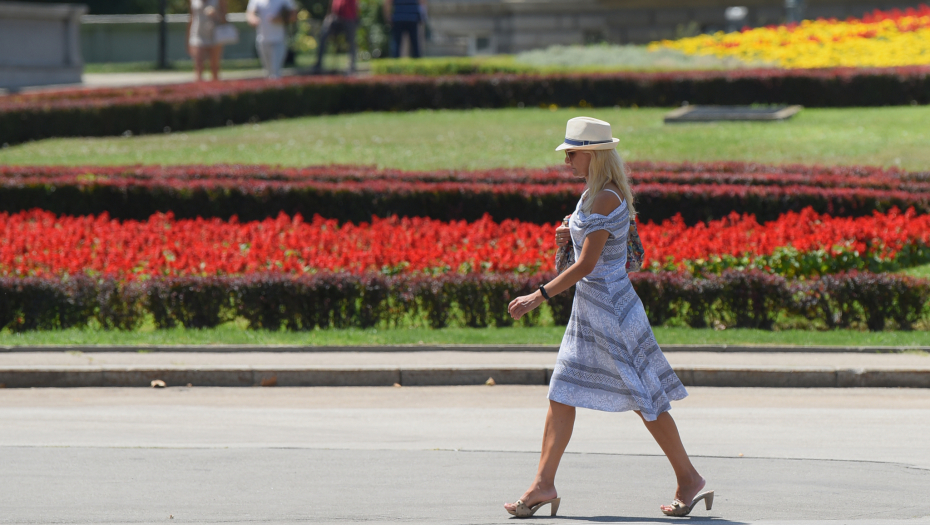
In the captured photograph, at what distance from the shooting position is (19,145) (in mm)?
19438

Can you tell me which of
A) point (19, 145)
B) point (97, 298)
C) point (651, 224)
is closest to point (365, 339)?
point (97, 298)

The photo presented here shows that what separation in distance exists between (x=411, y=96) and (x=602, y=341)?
68.7ft

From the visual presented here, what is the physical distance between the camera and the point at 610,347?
5.34m

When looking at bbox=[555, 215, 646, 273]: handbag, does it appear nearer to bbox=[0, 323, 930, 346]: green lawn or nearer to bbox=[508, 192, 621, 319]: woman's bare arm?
bbox=[508, 192, 621, 319]: woman's bare arm

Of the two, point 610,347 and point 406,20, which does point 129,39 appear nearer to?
point 406,20

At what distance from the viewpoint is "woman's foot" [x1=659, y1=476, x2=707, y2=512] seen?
5375mm

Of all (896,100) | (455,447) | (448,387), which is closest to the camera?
(455,447)

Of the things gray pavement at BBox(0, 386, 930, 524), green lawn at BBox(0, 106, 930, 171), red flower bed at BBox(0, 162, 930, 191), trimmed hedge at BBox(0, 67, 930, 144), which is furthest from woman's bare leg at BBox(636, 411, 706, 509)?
trimmed hedge at BBox(0, 67, 930, 144)

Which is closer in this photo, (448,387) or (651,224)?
(448,387)

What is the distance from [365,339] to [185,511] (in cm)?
413

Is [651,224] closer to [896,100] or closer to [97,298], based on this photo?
[97,298]

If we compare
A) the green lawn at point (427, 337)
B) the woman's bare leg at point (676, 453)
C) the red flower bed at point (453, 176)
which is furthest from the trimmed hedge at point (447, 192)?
the woman's bare leg at point (676, 453)

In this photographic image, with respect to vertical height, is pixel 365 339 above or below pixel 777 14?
below

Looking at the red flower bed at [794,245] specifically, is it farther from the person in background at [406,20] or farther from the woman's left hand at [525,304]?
the person in background at [406,20]
